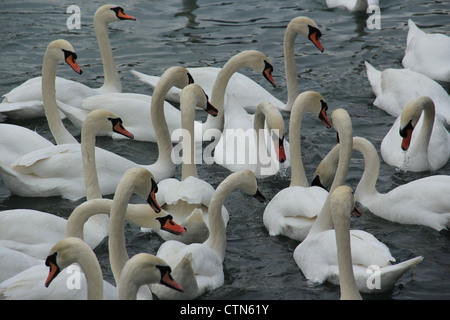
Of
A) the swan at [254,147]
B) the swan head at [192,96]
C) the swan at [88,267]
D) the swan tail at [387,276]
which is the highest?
the swan head at [192,96]

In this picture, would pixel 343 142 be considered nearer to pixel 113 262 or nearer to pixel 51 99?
pixel 113 262

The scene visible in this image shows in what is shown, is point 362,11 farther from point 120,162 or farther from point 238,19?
point 120,162

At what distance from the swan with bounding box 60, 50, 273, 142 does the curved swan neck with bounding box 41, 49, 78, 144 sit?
474 mm

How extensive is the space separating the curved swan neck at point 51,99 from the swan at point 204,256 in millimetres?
2937

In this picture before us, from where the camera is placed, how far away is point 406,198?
7.92m

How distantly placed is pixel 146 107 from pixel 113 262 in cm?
356

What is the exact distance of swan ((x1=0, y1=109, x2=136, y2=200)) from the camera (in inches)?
328

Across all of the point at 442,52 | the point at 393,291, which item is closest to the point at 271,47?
the point at 442,52

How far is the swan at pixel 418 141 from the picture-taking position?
8.66 m

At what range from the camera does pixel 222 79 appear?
10.3 m

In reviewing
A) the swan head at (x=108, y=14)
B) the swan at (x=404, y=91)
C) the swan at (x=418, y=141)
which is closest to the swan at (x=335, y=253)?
the swan at (x=418, y=141)

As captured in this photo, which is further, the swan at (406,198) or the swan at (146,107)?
the swan at (146,107)

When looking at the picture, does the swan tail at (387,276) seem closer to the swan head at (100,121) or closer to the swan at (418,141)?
the swan at (418,141)

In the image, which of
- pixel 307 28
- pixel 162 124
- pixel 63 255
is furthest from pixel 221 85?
pixel 63 255
